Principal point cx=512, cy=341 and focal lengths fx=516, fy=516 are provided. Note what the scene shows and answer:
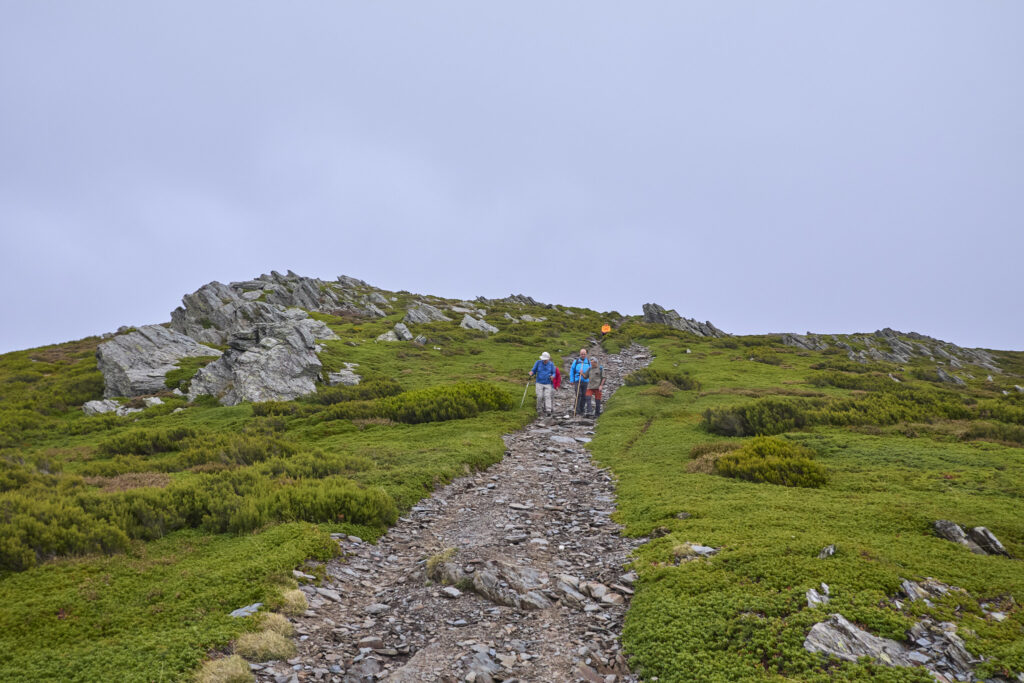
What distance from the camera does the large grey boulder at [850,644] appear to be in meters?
6.51

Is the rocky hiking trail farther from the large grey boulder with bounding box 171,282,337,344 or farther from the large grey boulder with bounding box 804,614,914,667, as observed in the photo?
the large grey boulder with bounding box 171,282,337,344

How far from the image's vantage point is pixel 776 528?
1083 cm

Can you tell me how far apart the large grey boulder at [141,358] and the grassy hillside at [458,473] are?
3201mm

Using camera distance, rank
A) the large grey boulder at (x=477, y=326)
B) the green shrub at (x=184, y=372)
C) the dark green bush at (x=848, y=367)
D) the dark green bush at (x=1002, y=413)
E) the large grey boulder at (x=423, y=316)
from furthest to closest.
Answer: the large grey boulder at (x=423, y=316), the large grey boulder at (x=477, y=326), the dark green bush at (x=848, y=367), the green shrub at (x=184, y=372), the dark green bush at (x=1002, y=413)

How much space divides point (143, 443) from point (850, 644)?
23136 millimetres

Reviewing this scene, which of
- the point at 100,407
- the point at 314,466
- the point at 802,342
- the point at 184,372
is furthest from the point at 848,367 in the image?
the point at 100,407

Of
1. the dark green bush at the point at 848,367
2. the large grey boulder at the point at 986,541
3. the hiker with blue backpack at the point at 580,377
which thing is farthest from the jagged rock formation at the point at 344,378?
the dark green bush at the point at 848,367

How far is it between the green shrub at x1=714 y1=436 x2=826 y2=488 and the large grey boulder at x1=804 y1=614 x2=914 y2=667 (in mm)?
8725

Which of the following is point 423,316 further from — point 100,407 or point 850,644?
point 850,644

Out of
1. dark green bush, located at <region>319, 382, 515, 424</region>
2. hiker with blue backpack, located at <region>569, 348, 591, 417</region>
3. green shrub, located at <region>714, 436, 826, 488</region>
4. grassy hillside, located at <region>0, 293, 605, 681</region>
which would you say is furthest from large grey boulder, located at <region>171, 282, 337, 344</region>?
green shrub, located at <region>714, 436, 826, 488</region>

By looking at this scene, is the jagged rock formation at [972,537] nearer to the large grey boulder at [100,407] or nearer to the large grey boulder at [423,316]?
the large grey boulder at [100,407]

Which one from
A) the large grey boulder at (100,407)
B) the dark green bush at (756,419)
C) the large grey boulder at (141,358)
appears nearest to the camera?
the dark green bush at (756,419)

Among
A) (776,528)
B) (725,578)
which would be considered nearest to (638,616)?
(725,578)

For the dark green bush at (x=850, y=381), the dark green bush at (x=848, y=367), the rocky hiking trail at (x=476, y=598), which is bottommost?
the rocky hiking trail at (x=476, y=598)
